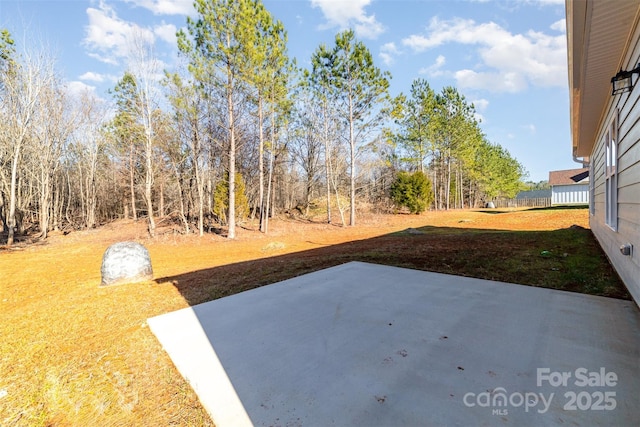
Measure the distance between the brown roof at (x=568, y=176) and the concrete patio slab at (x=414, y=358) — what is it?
29.3 m

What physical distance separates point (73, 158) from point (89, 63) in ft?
34.4

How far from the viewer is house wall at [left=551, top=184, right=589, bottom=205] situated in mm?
24692

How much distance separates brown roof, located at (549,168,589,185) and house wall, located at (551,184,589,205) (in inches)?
18.2

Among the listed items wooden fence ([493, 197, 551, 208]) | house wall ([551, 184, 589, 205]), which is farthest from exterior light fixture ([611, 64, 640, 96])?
wooden fence ([493, 197, 551, 208])

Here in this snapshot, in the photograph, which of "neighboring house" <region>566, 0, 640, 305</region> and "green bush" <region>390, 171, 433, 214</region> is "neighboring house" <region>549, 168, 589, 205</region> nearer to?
"green bush" <region>390, 171, 433, 214</region>

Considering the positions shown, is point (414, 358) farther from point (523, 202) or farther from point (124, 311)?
point (523, 202)

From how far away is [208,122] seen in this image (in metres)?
13.1

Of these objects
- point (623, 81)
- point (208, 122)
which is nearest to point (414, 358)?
point (623, 81)

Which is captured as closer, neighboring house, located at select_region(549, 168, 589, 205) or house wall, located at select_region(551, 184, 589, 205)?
neighboring house, located at select_region(549, 168, 589, 205)

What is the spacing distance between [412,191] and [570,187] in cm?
1807

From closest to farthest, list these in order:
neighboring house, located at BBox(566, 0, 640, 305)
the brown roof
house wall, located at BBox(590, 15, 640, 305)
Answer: neighboring house, located at BBox(566, 0, 640, 305) → house wall, located at BBox(590, 15, 640, 305) → the brown roof

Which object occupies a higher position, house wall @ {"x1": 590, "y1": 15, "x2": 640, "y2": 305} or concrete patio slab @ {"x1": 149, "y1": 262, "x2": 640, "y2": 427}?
house wall @ {"x1": 590, "y1": 15, "x2": 640, "y2": 305}

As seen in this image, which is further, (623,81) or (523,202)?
(523,202)

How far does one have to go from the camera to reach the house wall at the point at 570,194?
24692 mm
